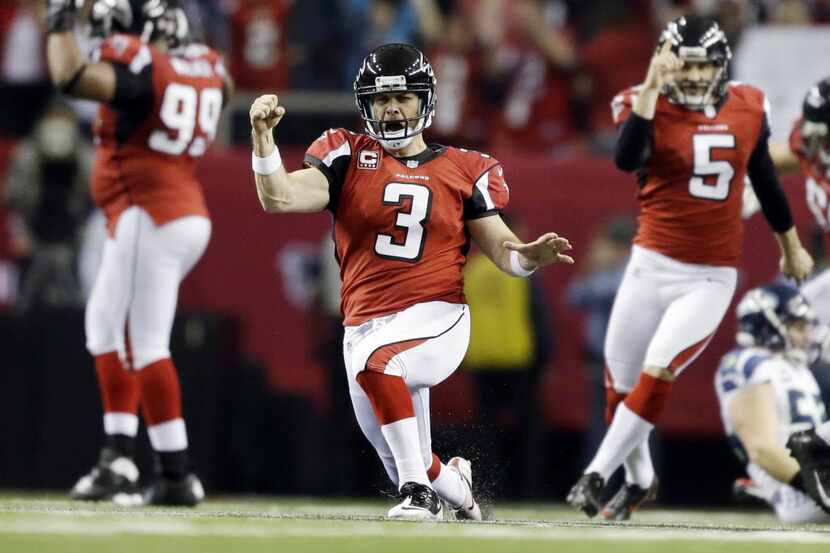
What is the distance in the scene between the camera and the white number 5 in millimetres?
7078

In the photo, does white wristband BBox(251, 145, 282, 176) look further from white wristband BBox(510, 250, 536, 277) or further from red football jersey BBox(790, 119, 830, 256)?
red football jersey BBox(790, 119, 830, 256)

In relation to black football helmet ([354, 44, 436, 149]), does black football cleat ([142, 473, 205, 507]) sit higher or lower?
lower

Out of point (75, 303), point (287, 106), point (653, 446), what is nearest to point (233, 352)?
point (75, 303)

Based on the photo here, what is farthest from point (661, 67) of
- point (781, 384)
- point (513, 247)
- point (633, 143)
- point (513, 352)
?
point (513, 352)

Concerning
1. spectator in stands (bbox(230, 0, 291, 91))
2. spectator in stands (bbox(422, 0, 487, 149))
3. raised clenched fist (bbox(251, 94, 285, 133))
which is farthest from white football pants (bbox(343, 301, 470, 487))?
spectator in stands (bbox(230, 0, 291, 91))

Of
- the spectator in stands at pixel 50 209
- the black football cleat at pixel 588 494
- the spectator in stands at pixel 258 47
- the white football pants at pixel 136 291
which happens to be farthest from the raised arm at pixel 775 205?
the spectator in stands at pixel 258 47

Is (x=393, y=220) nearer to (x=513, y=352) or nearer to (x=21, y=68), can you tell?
(x=513, y=352)

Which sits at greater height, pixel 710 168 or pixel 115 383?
pixel 710 168

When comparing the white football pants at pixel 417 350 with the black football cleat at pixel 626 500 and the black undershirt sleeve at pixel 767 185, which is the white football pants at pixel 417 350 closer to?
the black football cleat at pixel 626 500

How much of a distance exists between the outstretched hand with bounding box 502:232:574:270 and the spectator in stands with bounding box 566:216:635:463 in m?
3.73

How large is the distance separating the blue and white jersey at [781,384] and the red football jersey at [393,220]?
5.63ft

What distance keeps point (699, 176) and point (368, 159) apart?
1.59 meters

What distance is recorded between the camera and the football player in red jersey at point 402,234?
238 inches

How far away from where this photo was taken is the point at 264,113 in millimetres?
5742
